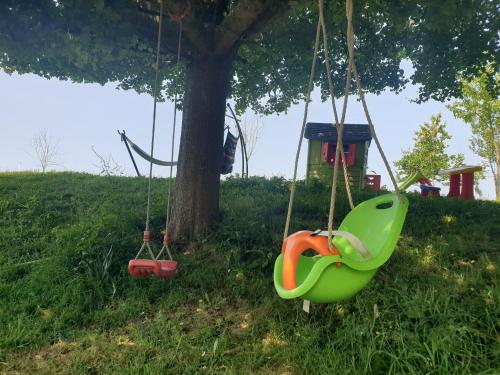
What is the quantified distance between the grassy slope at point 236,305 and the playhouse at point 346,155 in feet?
13.2

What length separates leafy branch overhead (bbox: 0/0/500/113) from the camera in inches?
161

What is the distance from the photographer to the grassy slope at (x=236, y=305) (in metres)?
2.57

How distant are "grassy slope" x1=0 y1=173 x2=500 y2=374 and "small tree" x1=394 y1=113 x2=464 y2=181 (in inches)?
700

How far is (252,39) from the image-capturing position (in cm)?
538

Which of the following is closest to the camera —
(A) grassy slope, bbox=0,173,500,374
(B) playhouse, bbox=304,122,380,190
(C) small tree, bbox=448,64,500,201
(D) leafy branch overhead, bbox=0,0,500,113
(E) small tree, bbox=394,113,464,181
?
(A) grassy slope, bbox=0,173,500,374

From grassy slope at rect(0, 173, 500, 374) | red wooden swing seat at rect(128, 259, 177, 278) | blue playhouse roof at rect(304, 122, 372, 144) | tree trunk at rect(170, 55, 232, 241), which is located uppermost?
blue playhouse roof at rect(304, 122, 372, 144)

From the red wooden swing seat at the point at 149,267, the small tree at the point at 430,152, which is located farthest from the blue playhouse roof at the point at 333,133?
the small tree at the point at 430,152

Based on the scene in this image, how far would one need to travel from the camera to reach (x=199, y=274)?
3963 millimetres

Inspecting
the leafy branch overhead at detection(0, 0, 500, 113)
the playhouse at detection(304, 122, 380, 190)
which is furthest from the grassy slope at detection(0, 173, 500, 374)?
the playhouse at detection(304, 122, 380, 190)

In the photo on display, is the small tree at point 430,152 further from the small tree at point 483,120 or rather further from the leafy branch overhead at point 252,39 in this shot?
the leafy branch overhead at point 252,39

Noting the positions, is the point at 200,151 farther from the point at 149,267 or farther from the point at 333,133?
the point at 333,133

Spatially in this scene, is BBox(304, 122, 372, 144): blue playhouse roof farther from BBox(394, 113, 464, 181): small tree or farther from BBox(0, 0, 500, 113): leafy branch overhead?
BBox(394, 113, 464, 181): small tree

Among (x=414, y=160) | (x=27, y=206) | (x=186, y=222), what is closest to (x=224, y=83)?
(x=186, y=222)

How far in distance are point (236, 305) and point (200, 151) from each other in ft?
6.83
